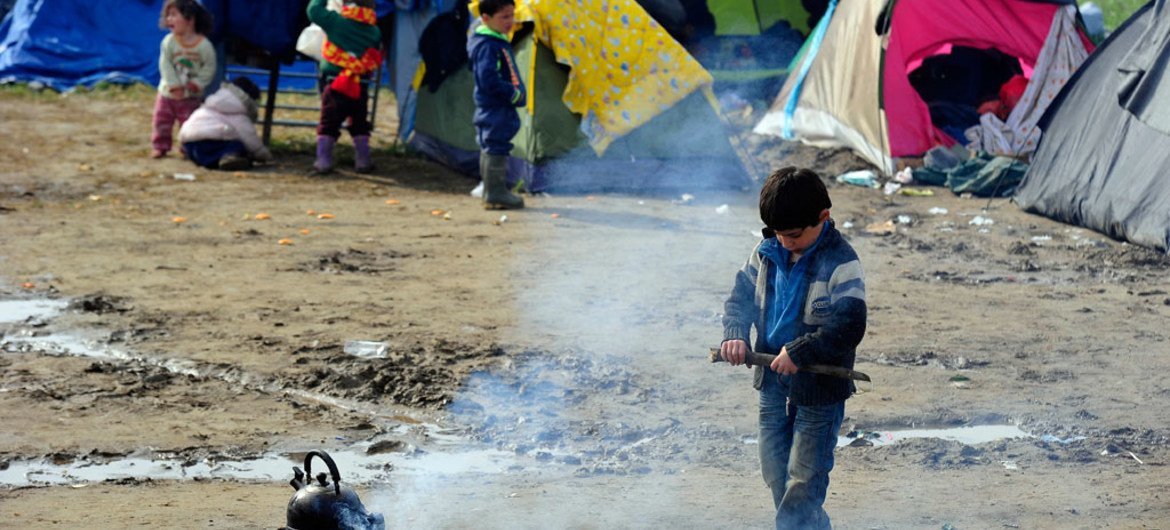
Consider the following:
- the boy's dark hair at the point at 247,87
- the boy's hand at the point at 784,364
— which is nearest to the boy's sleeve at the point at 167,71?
the boy's dark hair at the point at 247,87

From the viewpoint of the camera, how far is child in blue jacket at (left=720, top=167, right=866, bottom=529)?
3711mm

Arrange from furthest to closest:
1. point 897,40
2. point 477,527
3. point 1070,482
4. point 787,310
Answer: point 897,40 → point 1070,482 → point 477,527 → point 787,310

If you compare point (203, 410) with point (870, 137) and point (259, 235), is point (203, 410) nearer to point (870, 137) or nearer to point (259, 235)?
point (259, 235)

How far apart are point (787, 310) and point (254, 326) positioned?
3654 millimetres

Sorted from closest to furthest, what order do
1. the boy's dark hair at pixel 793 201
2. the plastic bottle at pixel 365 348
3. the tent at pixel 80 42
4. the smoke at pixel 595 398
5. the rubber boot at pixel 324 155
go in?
the boy's dark hair at pixel 793 201 → the smoke at pixel 595 398 → the plastic bottle at pixel 365 348 → the rubber boot at pixel 324 155 → the tent at pixel 80 42

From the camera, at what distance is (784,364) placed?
3711 mm

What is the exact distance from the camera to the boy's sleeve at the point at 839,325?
3.71 m

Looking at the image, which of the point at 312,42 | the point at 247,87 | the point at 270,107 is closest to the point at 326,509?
the point at 312,42

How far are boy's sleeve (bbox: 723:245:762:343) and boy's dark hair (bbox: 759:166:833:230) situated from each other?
0.75 feet

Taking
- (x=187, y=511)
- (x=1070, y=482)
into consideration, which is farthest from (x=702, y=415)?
(x=187, y=511)

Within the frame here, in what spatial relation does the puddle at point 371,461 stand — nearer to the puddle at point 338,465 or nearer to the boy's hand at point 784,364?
the puddle at point 338,465

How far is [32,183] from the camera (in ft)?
34.9

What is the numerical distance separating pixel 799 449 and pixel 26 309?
4.65 metres

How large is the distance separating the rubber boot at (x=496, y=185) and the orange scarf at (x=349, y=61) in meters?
1.69
